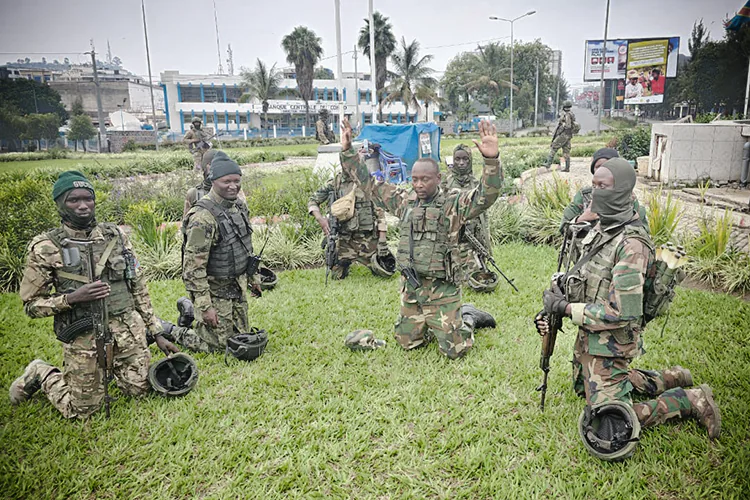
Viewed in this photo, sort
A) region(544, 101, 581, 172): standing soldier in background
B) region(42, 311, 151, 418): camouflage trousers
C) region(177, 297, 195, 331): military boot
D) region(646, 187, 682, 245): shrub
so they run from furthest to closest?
1. region(544, 101, 581, 172): standing soldier in background
2. region(646, 187, 682, 245): shrub
3. region(177, 297, 195, 331): military boot
4. region(42, 311, 151, 418): camouflage trousers

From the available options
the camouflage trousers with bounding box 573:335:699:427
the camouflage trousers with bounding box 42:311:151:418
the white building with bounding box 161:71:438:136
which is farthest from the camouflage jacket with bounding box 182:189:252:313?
the white building with bounding box 161:71:438:136

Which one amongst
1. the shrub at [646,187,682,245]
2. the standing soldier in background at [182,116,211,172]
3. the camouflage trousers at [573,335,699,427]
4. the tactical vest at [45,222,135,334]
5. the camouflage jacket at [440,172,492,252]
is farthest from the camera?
the standing soldier in background at [182,116,211,172]

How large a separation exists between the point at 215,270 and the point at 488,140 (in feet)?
9.74

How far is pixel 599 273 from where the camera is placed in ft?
11.4

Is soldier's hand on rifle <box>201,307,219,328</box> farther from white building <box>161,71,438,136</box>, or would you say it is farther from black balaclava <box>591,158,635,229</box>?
white building <box>161,71,438,136</box>

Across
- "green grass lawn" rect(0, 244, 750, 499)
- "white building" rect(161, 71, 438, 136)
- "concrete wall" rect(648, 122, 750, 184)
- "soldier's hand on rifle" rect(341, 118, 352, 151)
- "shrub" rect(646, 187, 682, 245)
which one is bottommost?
"green grass lawn" rect(0, 244, 750, 499)

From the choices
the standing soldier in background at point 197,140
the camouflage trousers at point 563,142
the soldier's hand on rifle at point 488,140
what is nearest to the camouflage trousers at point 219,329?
the soldier's hand on rifle at point 488,140

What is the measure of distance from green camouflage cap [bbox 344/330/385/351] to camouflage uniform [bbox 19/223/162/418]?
1914 mm

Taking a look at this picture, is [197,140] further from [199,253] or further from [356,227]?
[199,253]

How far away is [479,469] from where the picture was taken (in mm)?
3453

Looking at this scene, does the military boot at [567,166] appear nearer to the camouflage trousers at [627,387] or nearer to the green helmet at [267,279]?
the green helmet at [267,279]

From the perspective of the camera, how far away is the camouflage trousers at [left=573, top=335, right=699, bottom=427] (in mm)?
3512

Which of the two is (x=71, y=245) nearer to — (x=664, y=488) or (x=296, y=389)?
(x=296, y=389)

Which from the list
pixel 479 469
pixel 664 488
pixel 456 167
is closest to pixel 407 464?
pixel 479 469
